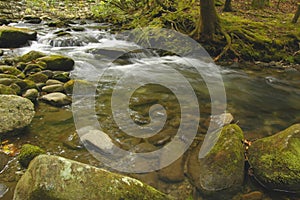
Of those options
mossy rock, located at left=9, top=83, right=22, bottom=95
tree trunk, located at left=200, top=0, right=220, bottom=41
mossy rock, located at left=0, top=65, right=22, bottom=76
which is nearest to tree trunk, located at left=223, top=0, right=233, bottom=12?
tree trunk, located at left=200, top=0, right=220, bottom=41

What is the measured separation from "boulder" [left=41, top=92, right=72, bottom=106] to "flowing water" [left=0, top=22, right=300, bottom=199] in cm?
16

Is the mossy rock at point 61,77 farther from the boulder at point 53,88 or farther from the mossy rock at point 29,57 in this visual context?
the mossy rock at point 29,57

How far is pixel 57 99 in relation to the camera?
18.3 ft

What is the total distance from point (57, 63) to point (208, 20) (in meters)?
5.88

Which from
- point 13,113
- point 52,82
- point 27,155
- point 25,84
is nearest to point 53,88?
point 52,82

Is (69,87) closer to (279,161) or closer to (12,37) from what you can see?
(279,161)

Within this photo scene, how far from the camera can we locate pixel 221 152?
11.7 feet

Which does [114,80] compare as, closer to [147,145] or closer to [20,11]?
[147,145]

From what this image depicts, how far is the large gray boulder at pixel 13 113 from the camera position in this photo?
4.07 m

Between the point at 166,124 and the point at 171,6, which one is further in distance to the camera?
the point at 171,6

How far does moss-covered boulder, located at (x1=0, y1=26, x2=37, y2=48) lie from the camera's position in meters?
9.87

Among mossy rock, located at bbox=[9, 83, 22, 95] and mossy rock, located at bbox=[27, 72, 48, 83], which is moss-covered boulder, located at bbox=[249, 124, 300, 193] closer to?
mossy rock, located at bbox=[9, 83, 22, 95]

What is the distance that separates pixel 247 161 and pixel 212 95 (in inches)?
127

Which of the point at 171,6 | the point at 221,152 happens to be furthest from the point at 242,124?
the point at 171,6
